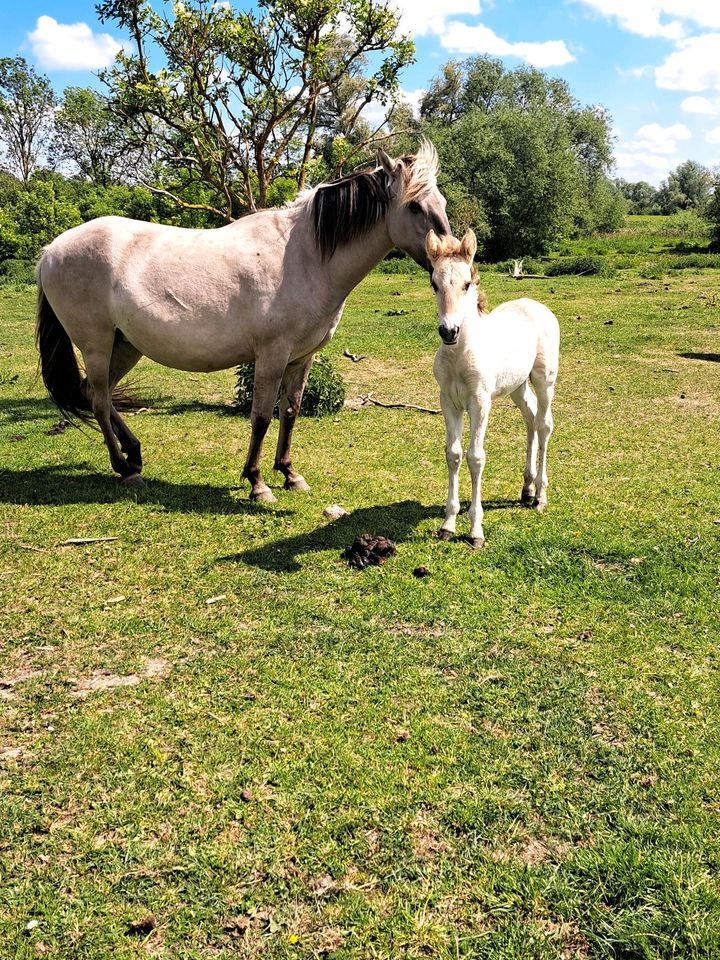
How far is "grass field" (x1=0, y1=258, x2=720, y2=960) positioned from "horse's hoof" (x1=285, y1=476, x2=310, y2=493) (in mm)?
163

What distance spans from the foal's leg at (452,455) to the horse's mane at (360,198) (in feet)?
5.81

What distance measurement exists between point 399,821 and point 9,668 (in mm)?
2557

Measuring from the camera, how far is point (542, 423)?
6355 millimetres

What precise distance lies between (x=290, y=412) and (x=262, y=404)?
624 mm

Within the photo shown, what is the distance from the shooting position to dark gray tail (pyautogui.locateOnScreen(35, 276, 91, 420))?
6.90 metres

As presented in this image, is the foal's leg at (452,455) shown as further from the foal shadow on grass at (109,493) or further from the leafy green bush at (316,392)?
the leafy green bush at (316,392)

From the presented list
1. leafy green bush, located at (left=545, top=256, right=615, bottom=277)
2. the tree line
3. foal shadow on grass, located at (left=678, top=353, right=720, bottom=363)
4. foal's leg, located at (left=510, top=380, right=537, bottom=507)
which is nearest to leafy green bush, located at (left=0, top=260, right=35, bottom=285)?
the tree line

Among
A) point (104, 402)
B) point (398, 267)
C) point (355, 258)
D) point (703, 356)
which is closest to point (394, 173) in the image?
point (355, 258)

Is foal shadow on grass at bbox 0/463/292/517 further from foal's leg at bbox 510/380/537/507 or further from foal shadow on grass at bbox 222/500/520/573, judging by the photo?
foal's leg at bbox 510/380/537/507

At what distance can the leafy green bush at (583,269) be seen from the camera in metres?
26.0

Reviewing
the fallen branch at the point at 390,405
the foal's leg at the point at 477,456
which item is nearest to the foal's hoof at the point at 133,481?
the foal's leg at the point at 477,456

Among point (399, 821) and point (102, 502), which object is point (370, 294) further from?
point (399, 821)

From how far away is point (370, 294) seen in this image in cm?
2483

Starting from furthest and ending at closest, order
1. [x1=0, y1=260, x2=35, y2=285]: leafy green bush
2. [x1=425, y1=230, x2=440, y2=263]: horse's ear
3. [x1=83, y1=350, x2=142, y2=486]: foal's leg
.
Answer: [x1=0, y1=260, x2=35, y2=285]: leafy green bush < [x1=83, y1=350, x2=142, y2=486]: foal's leg < [x1=425, y1=230, x2=440, y2=263]: horse's ear
